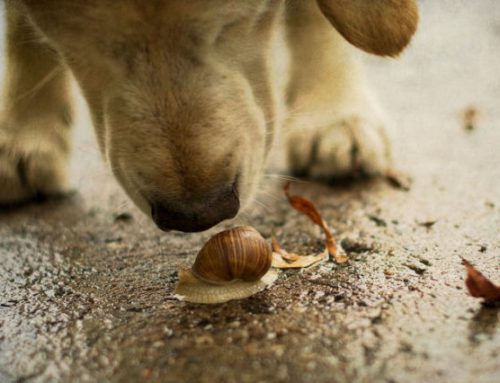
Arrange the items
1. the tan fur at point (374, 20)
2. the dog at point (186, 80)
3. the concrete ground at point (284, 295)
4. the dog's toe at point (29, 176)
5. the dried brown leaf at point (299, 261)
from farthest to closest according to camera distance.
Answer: the dog's toe at point (29, 176), the tan fur at point (374, 20), the dried brown leaf at point (299, 261), the dog at point (186, 80), the concrete ground at point (284, 295)

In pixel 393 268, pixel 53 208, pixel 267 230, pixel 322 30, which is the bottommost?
pixel 53 208

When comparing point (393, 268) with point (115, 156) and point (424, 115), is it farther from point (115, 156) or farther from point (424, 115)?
point (424, 115)

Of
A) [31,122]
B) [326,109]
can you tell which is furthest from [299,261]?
[31,122]

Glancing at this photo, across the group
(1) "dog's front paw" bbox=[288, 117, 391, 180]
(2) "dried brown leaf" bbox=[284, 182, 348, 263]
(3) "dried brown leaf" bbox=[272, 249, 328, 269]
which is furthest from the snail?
(1) "dog's front paw" bbox=[288, 117, 391, 180]

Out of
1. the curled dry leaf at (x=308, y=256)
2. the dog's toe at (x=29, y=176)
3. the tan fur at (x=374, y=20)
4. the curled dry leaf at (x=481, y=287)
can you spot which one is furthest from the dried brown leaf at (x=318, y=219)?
the dog's toe at (x=29, y=176)

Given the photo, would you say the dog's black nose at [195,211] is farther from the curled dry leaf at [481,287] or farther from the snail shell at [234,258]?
the curled dry leaf at [481,287]

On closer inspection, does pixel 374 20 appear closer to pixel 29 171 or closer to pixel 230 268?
pixel 230 268

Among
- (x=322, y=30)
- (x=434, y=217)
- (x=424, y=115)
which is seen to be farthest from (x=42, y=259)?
(x=424, y=115)

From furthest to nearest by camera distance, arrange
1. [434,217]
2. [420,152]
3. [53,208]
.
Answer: [420,152]
[53,208]
[434,217]
